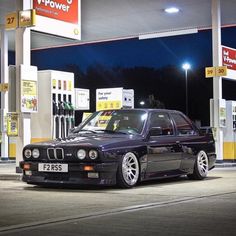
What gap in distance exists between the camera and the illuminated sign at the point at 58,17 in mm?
13227

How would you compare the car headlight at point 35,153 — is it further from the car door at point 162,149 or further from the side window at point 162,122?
the side window at point 162,122

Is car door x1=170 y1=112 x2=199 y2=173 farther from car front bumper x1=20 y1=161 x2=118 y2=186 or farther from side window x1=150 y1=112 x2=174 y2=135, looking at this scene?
car front bumper x1=20 y1=161 x2=118 y2=186

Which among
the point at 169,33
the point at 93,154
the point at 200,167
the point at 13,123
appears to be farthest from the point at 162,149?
the point at 169,33

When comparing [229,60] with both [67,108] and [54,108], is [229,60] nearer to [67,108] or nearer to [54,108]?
[67,108]

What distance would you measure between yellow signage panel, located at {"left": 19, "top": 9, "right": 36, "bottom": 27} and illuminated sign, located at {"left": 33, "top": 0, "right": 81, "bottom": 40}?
250mm

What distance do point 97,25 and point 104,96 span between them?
13.5 feet

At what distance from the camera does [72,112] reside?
15.6m

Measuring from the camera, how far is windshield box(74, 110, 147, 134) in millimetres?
10984

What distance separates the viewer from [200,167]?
12.2 m

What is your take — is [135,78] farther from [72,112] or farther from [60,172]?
[60,172]

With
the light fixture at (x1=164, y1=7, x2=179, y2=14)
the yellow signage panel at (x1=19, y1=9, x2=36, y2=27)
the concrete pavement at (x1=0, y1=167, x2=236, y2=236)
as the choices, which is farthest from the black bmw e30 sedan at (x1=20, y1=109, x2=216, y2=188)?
the light fixture at (x1=164, y1=7, x2=179, y2=14)

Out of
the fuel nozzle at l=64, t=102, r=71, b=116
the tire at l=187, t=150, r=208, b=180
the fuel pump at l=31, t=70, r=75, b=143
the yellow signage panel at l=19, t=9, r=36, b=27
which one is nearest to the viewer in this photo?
the tire at l=187, t=150, r=208, b=180

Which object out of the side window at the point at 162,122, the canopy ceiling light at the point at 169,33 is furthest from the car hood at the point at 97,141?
the canopy ceiling light at the point at 169,33

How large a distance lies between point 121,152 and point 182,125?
236 cm
